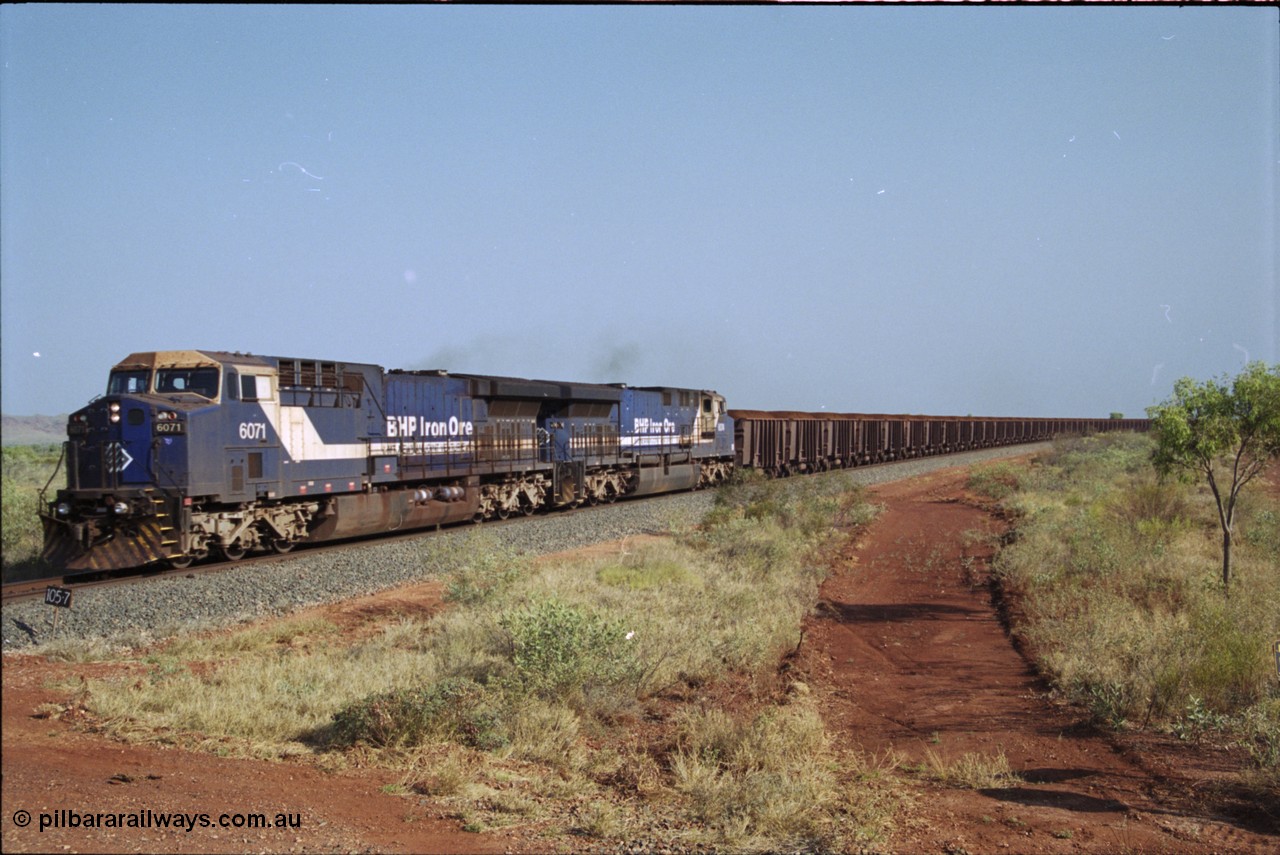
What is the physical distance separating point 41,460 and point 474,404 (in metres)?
10.1

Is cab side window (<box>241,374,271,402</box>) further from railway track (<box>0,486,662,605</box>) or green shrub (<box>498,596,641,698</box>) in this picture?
green shrub (<box>498,596,641,698</box>)

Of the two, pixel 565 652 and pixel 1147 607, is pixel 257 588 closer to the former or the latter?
pixel 565 652

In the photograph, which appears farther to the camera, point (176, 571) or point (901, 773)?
point (176, 571)

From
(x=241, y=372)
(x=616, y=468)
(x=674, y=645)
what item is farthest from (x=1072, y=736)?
(x=616, y=468)

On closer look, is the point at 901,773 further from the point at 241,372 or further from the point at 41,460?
the point at 41,460

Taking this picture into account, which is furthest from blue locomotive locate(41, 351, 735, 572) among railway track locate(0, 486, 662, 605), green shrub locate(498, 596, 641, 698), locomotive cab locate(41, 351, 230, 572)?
green shrub locate(498, 596, 641, 698)

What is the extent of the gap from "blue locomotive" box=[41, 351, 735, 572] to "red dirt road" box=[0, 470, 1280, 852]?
3916mm

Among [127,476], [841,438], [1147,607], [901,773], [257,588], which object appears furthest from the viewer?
[841,438]

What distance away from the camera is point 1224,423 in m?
16.8

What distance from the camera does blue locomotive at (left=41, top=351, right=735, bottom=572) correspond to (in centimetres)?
1576

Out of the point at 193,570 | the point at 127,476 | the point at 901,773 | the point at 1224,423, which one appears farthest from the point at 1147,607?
the point at 127,476

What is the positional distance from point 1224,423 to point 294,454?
58.6 ft

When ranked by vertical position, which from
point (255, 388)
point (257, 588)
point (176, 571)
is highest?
point (255, 388)

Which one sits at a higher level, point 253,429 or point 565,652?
point 253,429
